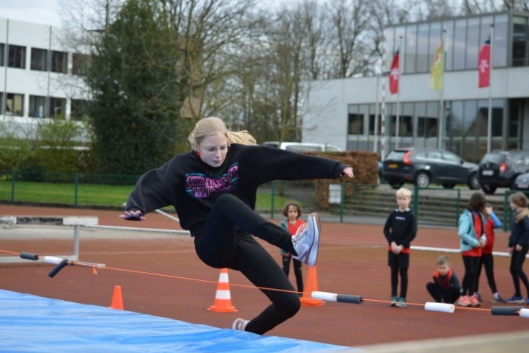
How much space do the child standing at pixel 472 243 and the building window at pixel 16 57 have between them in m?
62.5

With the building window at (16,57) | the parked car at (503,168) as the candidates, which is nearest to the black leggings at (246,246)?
the parked car at (503,168)

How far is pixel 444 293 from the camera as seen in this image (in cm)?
1213

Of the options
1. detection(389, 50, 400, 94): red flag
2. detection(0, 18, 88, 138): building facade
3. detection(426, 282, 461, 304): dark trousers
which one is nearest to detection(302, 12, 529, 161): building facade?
detection(389, 50, 400, 94): red flag

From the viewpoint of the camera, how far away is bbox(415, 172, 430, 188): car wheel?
36.4 meters

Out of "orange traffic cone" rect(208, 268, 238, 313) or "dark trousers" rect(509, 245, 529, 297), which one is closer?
"orange traffic cone" rect(208, 268, 238, 313)

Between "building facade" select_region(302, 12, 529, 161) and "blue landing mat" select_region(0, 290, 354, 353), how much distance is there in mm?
40410

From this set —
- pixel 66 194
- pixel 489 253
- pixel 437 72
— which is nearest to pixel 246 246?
pixel 489 253

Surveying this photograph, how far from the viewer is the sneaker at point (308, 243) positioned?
6184 millimetres

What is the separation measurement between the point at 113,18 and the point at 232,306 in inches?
1331

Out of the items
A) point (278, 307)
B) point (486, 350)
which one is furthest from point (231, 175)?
point (486, 350)

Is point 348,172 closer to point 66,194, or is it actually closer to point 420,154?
point 66,194

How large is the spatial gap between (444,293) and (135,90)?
31514 mm

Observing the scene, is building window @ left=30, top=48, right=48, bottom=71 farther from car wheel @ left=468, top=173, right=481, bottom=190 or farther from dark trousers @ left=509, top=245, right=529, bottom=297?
dark trousers @ left=509, top=245, right=529, bottom=297

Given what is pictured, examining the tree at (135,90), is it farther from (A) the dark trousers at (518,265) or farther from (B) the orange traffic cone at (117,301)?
(B) the orange traffic cone at (117,301)
